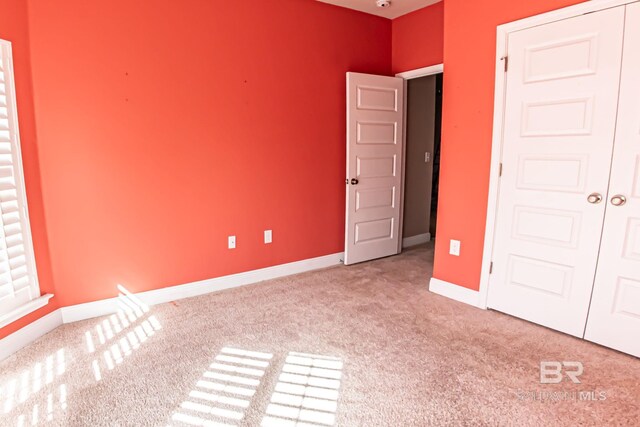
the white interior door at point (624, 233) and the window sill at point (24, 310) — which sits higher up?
the white interior door at point (624, 233)

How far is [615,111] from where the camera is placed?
2.23 m

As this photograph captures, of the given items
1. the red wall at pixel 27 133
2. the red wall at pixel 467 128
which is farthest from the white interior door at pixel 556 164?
the red wall at pixel 27 133

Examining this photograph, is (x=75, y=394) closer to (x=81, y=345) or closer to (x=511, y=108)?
(x=81, y=345)

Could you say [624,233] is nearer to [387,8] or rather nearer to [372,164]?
[372,164]

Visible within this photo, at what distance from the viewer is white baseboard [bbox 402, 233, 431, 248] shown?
4809 mm

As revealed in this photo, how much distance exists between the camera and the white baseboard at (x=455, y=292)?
3.03 m

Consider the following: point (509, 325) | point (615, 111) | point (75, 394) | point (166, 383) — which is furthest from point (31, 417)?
point (615, 111)

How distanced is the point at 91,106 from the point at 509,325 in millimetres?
3391

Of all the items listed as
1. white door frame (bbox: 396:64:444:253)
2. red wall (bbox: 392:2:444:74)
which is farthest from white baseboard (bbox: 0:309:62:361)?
red wall (bbox: 392:2:444:74)

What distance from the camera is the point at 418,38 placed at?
3.85 metres

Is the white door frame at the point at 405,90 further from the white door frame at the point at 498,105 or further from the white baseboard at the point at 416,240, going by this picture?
the white door frame at the point at 498,105

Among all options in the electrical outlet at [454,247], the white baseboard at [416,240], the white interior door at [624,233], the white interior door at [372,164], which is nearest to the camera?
the white interior door at [624,233]

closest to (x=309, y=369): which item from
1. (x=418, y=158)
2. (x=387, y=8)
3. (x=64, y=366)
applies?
(x=64, y=366)

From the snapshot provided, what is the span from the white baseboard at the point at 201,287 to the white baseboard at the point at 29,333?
0.26 feet
